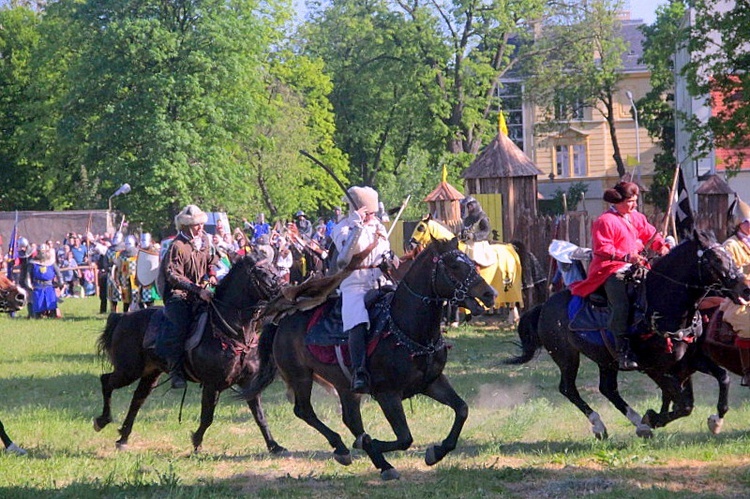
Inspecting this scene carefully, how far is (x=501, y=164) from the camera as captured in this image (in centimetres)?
2681

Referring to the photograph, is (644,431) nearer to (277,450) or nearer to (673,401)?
(673,401)

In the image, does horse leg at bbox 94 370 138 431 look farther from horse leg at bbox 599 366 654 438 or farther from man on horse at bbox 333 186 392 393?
horse leg at bbox 599 366 654 438

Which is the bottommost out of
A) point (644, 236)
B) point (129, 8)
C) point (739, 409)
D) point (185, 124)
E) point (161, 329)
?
point (739, 409)

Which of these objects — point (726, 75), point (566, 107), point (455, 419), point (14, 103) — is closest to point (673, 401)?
point (455, 419)

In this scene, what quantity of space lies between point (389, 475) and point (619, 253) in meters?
3.20

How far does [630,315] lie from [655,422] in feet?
3.30

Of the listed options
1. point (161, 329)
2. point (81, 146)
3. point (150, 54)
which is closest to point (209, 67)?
point (150, 54)

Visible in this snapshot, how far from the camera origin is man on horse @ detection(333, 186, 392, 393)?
9625 millimetres

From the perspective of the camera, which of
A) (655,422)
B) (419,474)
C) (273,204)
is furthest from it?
(273,204)

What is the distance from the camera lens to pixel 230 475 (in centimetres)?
971

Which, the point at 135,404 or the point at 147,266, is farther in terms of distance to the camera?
the point at 147,266

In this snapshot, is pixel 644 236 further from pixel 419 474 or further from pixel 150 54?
pixel 150 54

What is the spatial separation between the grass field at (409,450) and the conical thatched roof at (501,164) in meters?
10.2

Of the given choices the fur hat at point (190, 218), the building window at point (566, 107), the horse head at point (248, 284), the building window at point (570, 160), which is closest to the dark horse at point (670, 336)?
the horse head at point (248, 284)
